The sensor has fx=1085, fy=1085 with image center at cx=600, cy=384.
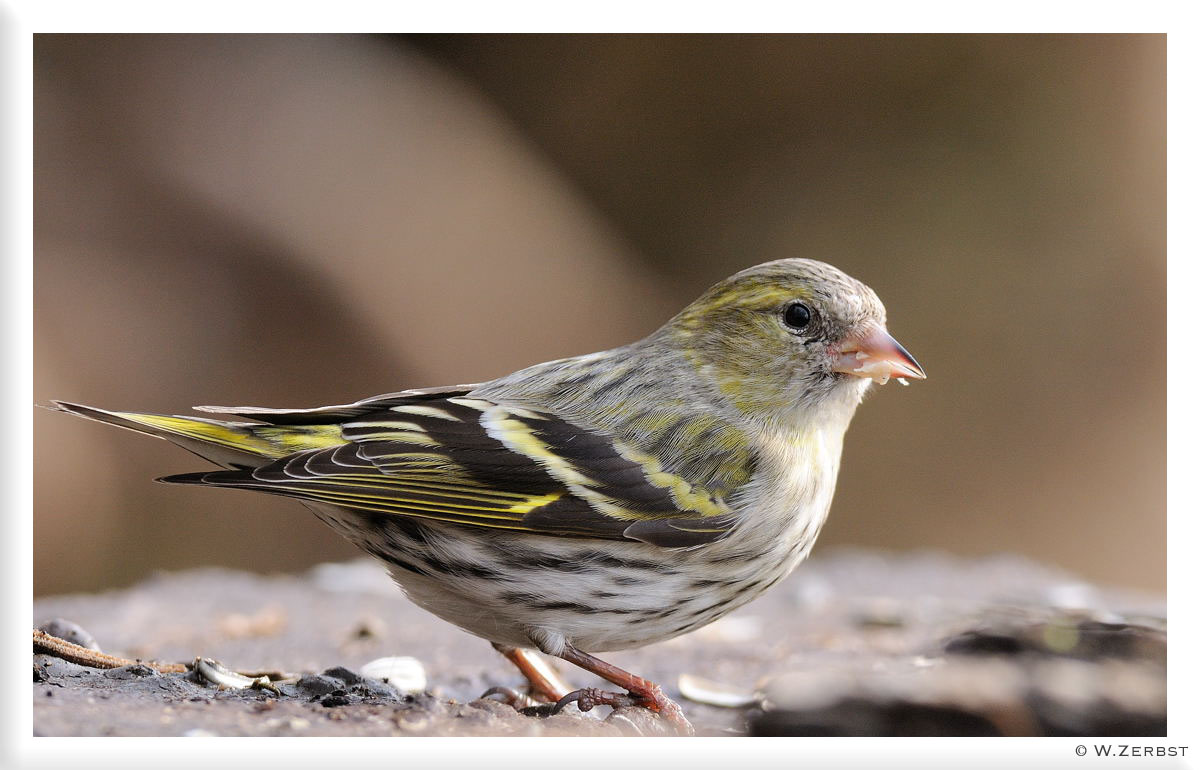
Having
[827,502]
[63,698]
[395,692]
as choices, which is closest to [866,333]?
[827,502]

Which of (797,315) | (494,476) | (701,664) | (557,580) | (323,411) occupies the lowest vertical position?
(701,664)

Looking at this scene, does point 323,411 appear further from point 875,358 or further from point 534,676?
point 875,358

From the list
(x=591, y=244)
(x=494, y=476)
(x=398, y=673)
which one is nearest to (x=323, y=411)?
(x=494, y=476)

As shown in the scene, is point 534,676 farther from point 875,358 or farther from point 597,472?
point 875,358

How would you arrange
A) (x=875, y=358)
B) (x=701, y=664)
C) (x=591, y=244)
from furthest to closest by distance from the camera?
(x=591, y=244)
(x=701, y=664)
(x=875, y=358)

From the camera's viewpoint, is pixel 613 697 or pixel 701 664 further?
pixel 701 664

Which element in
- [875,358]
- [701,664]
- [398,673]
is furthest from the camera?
[701,664]

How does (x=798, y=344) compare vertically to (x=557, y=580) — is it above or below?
above
